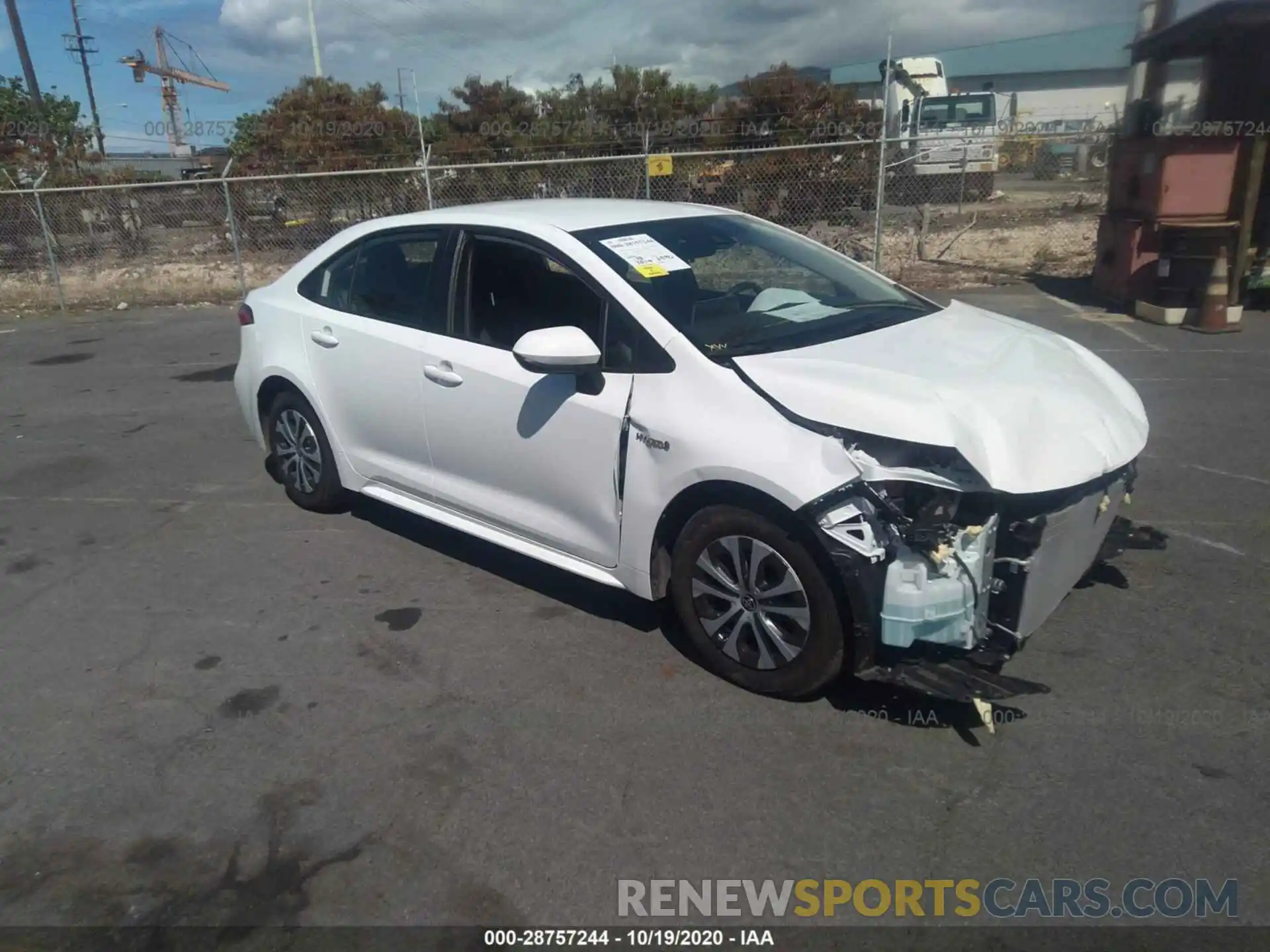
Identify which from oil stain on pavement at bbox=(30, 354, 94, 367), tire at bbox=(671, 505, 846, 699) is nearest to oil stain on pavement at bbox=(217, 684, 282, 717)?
tire at bbox=(671, 505, 846, 699)

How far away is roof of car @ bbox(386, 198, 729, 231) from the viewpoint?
4.26 metres

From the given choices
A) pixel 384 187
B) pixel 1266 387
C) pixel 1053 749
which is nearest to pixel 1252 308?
pixel 1266 387

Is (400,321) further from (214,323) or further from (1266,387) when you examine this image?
(214,323)

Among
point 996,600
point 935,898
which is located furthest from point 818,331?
point 935,898

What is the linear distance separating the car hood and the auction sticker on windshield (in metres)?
0.69

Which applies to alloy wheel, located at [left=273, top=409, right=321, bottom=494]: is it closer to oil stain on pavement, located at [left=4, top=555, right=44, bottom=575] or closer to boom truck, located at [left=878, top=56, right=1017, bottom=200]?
oil stain on pavement, located at [left=4, top=555, right=44, bottom=575]

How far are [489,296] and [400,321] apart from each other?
1.84 feet

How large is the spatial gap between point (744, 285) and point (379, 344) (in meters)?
1.82

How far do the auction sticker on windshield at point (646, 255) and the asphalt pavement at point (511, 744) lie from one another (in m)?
1.50

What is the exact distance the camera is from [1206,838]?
2.74 metres

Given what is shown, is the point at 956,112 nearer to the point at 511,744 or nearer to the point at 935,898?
the point at 511,744

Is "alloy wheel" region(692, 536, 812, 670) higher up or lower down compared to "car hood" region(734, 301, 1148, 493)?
lower down

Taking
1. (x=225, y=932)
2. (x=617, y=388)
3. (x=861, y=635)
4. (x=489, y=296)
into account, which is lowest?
(x=225, y=932)

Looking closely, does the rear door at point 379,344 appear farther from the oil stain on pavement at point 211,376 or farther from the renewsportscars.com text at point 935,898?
the oil stain on pavement at point 211,376
